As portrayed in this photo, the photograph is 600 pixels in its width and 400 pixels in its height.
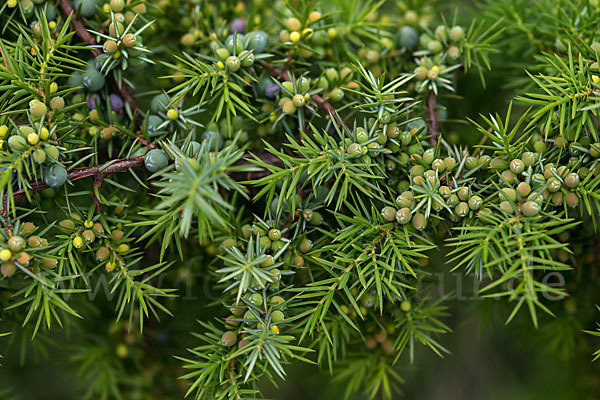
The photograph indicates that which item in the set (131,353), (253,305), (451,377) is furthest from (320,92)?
(451,377)

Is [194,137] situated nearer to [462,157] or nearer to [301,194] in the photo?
[301,194]

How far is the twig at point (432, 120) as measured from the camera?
0.50 meters

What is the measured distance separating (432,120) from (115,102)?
1.08 ft

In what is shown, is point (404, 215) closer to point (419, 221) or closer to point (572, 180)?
point (419, 221)

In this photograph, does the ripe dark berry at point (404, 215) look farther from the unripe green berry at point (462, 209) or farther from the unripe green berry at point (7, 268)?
the unripe green berry at point (7, 268)

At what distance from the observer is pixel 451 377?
3.47 feet

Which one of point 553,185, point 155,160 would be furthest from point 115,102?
point 553,185

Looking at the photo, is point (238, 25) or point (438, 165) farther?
point (238, 25)

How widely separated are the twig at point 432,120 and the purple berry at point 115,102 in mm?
318

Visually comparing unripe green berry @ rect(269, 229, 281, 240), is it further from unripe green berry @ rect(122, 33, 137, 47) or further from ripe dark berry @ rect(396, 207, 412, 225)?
unripe green berry @ rect(122, 33, 137, 47)

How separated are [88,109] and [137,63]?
2.7 inches

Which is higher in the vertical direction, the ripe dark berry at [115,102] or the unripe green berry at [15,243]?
the ripe dark berry at [115,102]

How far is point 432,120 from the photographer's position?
516mm

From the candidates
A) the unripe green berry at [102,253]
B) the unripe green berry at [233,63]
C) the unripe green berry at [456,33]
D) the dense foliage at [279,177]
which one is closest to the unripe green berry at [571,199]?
the dense foliage at [279,177]
